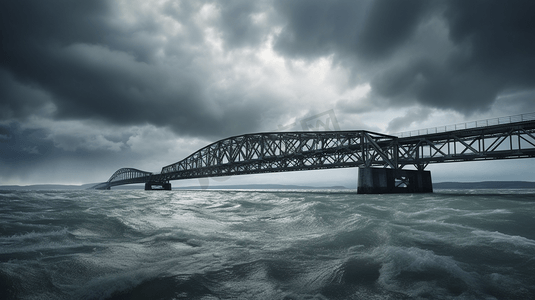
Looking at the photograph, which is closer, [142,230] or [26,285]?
[26,285]

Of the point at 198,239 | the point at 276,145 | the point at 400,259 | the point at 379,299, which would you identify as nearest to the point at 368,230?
the point at 400,259

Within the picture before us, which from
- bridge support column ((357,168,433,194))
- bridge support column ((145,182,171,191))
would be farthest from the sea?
bridge support column ((145,182,171,191))

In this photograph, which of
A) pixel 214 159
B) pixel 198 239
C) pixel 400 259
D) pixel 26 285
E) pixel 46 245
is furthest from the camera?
pixel 214 159

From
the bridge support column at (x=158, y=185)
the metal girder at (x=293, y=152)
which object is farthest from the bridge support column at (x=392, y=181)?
the bridge support column at (x=158, y=185)

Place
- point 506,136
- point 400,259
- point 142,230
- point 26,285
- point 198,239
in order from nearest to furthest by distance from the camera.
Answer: point 26,285 < point 400,259 < point 198,239 < point 142,230 < point 506,136

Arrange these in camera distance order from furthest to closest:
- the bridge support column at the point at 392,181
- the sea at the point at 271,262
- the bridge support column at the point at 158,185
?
the bridge support column at the point at 158,185
the bridge support column at the point at 392,181
the sea at the point at 271,262

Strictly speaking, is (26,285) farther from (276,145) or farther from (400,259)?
(276,145)

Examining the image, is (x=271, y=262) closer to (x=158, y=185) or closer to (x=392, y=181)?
(x=392, y=181)

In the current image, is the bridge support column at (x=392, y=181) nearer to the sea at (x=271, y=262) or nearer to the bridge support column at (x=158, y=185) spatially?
the sea at (x=271, y=262)

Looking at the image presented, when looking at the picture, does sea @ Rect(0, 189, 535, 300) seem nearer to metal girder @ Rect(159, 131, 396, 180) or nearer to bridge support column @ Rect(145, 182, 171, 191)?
metal girder @ Rect(159, 131, 396, 180)
